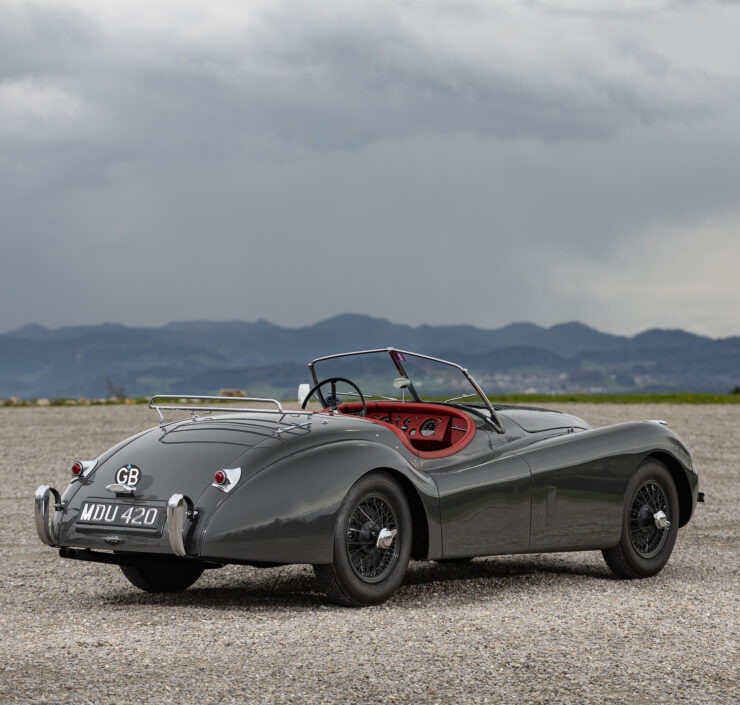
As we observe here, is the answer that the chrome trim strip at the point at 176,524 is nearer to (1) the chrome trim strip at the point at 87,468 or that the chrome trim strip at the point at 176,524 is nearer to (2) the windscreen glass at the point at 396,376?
(1) the chrome trim strip at the point at 87,468

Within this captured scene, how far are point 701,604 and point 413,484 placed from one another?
205 centimetres

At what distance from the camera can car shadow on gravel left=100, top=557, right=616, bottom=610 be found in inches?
276

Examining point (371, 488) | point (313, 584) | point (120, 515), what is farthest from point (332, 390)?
point (120, 515)

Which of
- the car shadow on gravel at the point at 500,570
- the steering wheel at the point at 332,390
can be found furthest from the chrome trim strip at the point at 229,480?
the car shadow on gravel at the point at 500,570

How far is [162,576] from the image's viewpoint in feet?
25.0

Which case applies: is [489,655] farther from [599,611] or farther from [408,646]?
[599,611]

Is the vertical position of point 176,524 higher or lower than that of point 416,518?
higher

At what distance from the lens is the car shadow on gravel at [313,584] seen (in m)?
7.02

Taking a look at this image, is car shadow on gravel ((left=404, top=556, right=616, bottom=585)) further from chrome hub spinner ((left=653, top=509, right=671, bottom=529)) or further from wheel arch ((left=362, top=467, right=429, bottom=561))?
wheel arch ((left=362, top=467, right=429, bottom=561))

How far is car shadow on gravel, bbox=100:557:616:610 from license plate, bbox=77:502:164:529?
2.22ft

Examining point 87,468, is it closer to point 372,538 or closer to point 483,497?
point 372,538

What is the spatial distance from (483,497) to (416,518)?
1.92 ft

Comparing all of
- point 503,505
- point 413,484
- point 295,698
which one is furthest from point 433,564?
point 295,698

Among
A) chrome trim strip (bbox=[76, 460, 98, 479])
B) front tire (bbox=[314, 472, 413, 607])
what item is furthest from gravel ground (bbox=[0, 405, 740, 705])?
chrome trim strip (bbox=[76, 460, 98, 479])
